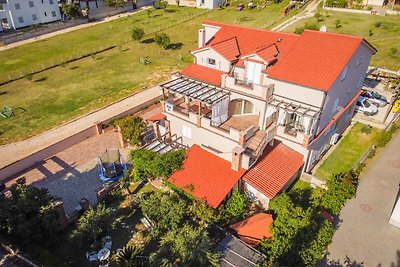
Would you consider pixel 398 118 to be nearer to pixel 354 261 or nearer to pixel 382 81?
pixel 382 81

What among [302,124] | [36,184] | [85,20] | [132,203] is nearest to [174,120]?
[132,203]

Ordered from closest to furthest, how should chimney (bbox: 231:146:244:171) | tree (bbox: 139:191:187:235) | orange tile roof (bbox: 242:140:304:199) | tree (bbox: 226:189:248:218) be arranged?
tree (bbox: 139:191:187:235) → tree (bbox: 226:189:248:218) → chimney (bbox: 231:146:244:171) → orange tile roof (bbox: 242:140:304:199)

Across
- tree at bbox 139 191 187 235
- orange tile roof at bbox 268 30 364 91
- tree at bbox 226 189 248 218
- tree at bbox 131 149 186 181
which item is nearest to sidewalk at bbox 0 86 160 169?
tree at bbox 131 149 186 181

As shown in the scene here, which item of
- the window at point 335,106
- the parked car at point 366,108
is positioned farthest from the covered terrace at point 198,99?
the parked car at point 366,108

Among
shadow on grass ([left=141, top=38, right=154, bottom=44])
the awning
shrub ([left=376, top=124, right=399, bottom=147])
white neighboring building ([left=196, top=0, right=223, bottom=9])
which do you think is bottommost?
shrub ([left=376, top=124, right=399, bottom=147])

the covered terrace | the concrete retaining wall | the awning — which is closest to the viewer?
the covered terrace

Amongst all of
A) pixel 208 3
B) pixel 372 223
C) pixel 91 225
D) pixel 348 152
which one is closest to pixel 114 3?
pixel 208 3

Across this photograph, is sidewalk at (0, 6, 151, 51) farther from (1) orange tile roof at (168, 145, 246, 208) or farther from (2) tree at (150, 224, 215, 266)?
(2) tree at (150, 224, 215, 266)

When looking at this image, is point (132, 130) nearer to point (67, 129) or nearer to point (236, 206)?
point (67, 129)
